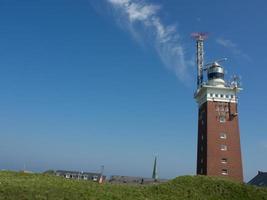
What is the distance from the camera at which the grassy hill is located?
23.8 meters

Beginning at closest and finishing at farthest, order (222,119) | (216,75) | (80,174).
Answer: (222,119) → (216,75) → (80,174)

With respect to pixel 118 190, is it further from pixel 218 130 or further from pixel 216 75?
pixel 216 75

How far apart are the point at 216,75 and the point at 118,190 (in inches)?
1607

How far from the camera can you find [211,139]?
58125mm

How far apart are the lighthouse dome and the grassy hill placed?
33.4 metres

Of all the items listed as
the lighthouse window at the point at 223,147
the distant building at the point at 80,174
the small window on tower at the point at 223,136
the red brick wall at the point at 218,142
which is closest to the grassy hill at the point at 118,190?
the red brick wall at the point at 218,142

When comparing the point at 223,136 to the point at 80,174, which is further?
the point at 80,174

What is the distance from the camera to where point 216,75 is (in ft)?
209

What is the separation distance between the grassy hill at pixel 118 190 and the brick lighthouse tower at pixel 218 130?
2687cm

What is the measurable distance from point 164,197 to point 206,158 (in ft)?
106

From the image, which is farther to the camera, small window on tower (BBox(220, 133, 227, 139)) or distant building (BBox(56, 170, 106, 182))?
distant building (BBox(56, 170, 106, 182))

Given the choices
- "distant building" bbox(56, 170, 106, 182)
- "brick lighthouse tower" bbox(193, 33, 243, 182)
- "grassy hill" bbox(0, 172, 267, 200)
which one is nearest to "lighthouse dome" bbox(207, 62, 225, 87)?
"brick lighthouse tower" bbox(193, 33, 243, 182)

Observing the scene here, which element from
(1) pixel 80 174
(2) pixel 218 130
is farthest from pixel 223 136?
(1) pixel 80 174

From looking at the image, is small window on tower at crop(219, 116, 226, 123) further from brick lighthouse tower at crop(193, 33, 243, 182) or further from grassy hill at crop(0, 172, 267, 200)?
grassy hill at crop(0, 172, 267, 200)
